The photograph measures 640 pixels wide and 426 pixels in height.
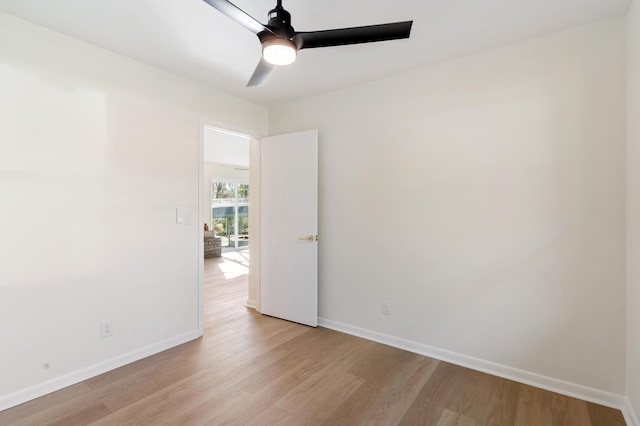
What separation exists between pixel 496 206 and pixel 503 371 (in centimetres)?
125

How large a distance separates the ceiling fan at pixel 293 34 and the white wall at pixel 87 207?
5.24ft

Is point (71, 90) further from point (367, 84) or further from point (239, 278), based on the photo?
point (239, 278)

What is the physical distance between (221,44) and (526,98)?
2.29 m

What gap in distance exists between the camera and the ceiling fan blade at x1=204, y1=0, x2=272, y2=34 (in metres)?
1.32

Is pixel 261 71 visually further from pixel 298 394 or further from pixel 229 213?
pixel 229 213

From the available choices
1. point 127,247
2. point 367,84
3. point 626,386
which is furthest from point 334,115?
point 626,386

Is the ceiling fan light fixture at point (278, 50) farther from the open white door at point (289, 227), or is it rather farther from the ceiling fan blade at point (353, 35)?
the open white door at point (289, 227)

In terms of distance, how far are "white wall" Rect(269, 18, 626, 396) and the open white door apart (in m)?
0.27

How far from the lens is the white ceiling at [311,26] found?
1.89 metres

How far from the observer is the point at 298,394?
2141 millimetres

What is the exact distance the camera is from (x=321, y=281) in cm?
342

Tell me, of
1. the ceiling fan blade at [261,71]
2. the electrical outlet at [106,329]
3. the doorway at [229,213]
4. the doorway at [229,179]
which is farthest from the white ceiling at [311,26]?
the doorway at [229,213]

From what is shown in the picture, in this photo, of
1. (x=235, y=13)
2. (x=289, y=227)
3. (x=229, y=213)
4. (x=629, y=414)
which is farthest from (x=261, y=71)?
(x=229, y=213)

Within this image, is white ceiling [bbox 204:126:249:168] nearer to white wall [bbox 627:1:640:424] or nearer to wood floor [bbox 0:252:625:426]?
wood floor [bbox 0:252:625:426]
